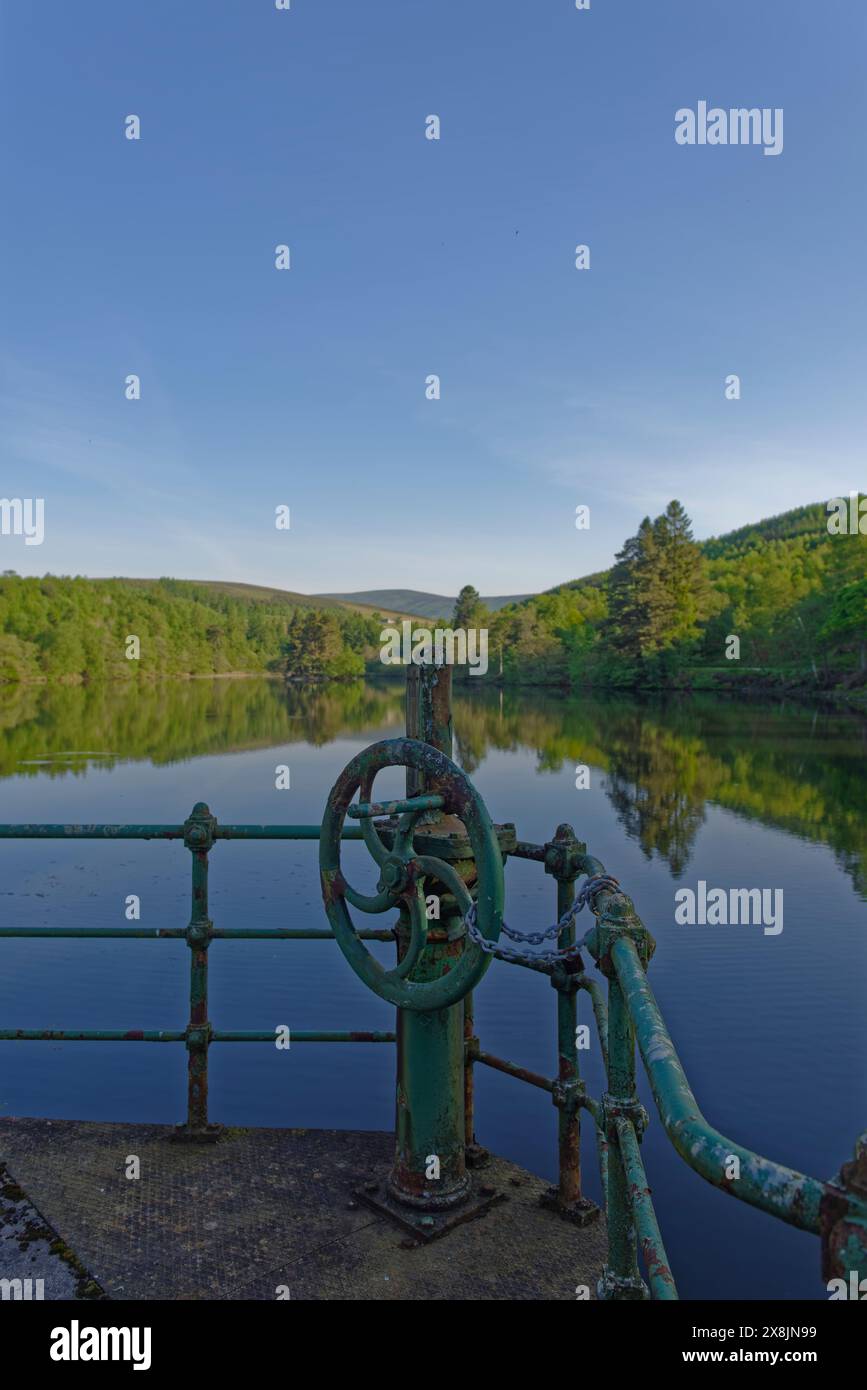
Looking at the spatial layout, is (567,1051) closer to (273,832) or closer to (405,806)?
(405,806)

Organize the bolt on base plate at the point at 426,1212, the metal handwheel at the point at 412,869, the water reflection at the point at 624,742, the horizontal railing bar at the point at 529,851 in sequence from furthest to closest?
1. the water reflection at the point at 624,742
2. the horizontal railing bar at the point at 529,851
3. the bolt on base plate at the point at 426,1212
4. the metal handwheel at the point at 412,869

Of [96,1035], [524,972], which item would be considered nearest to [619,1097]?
[96,1035]

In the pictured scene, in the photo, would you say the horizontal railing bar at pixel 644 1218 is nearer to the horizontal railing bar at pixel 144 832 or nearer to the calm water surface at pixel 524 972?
the horizontal railing bar at pixel 144 832

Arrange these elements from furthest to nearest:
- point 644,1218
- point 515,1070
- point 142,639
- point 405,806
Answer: point 142,639, point 515,1070, point 405,806, point 644,1218

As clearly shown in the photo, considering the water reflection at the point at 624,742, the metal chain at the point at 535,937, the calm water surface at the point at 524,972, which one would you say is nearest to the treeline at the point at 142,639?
the water reflection at the point at 624,742

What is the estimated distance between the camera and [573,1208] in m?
3.51

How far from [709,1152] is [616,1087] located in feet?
3.20

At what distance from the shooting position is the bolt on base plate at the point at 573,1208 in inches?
137

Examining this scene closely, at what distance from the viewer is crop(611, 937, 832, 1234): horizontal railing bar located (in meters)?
1.18

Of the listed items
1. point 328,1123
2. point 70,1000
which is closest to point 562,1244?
point 328,1123

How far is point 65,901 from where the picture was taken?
1548cm

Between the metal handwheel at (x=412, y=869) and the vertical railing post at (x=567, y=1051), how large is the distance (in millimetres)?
442

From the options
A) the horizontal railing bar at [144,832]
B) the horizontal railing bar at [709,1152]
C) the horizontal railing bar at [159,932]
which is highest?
the horizontal railing bar at [144,832]
